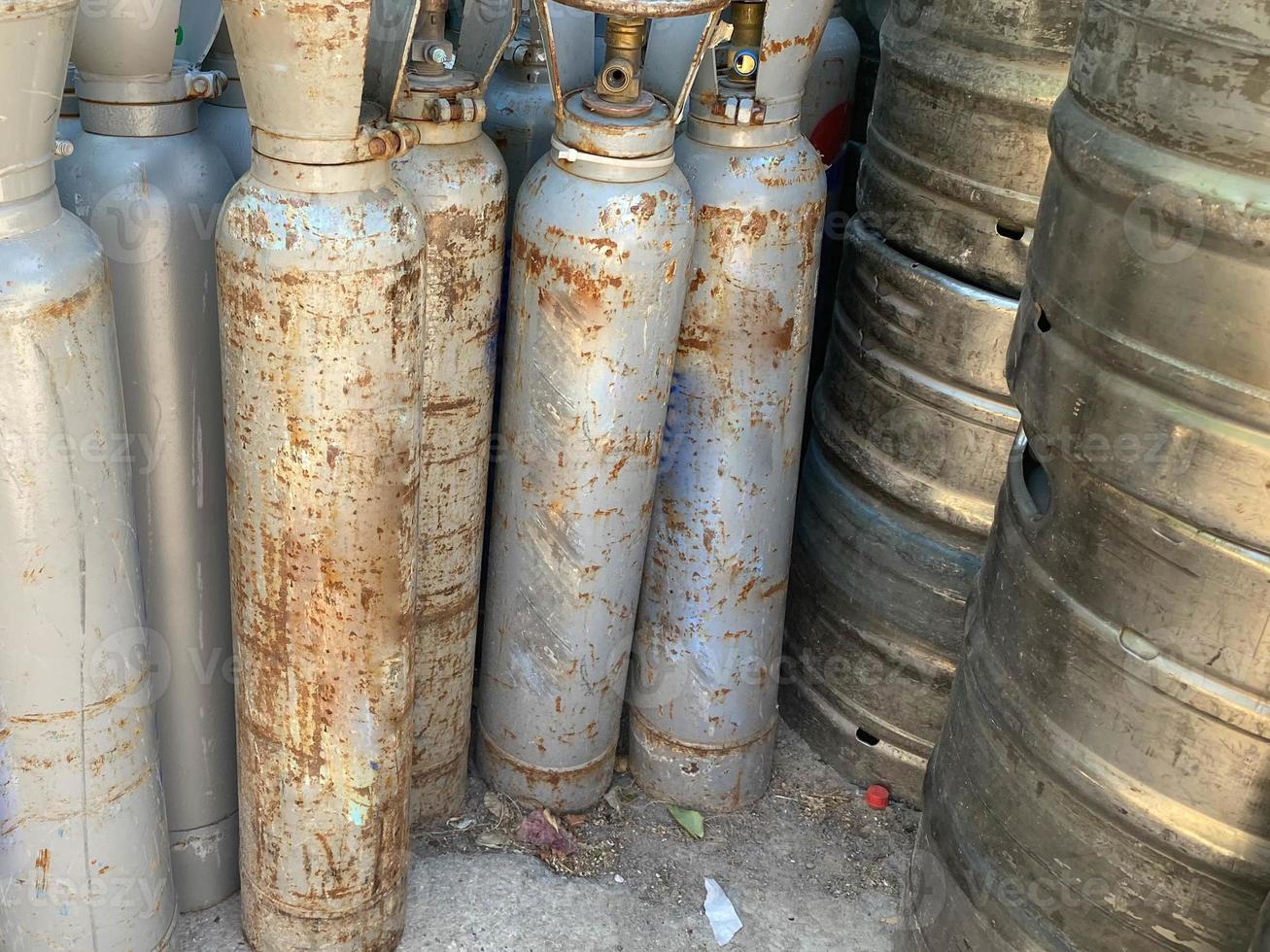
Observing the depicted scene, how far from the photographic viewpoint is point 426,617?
6.60ft

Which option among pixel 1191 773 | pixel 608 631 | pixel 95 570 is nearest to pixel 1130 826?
pixel 1191 773

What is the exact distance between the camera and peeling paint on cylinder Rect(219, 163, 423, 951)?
147 cm

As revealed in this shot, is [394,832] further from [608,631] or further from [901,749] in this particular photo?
[901,749]

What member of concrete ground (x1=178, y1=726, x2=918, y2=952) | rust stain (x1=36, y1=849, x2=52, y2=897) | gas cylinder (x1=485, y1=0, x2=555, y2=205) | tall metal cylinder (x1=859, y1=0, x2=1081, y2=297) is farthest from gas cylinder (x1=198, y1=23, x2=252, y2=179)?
concrete ground (x1=178, y1=726, x2=918, y2=952)

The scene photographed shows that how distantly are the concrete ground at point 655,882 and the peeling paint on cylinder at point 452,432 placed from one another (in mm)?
137

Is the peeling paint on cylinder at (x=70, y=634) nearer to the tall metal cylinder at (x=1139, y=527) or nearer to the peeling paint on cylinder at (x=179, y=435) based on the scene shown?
the peeling paint on cylinder at (x=179, y=435)

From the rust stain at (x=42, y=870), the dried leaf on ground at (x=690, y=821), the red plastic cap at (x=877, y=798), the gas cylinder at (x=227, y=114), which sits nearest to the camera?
the rust stain at (x=42, y=870)

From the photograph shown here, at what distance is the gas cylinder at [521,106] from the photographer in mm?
2037

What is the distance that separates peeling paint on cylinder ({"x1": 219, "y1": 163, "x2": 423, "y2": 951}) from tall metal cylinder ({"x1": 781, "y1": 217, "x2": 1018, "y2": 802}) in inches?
34.7

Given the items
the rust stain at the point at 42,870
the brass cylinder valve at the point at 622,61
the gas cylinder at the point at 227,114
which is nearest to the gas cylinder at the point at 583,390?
the brass cylinder valve at the point at 622,61

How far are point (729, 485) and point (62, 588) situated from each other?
99cm

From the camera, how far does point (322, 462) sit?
1.55 meters

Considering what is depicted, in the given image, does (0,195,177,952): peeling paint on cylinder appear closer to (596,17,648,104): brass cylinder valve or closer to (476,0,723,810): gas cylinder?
(476,0,723,810): gas cylinder

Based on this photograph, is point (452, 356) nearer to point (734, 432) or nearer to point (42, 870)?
point (734, 432)
